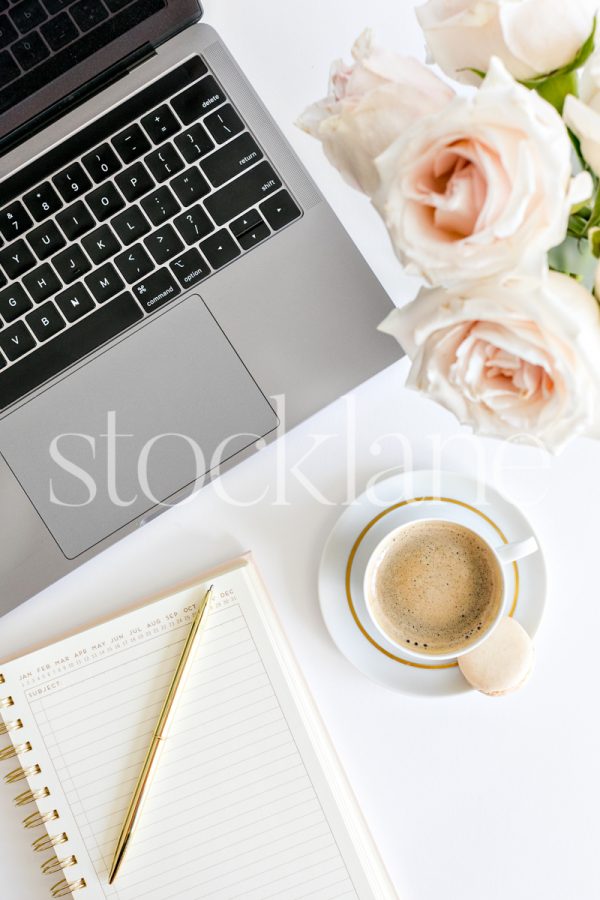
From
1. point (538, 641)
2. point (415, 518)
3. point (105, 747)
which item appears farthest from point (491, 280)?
point (105, 747)

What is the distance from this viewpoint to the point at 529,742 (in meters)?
0.76

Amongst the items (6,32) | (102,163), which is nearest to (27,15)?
(6,32)

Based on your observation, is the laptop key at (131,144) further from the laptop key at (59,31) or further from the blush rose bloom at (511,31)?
the blush rose bloom at (511,31)

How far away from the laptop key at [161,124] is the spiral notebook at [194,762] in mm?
407

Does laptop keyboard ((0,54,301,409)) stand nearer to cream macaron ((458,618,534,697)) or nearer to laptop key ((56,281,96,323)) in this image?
laptop key ((56,281,96,323))

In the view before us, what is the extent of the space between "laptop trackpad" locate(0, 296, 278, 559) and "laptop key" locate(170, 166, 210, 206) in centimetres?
9

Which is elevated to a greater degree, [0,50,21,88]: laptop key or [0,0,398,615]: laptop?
[0,50,21,88]: laptop key

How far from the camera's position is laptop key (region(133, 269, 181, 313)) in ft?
2.36

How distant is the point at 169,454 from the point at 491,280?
41 cm

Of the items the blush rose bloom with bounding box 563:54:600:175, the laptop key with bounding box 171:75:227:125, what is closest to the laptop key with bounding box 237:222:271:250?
the laptop key with bounding box 171:75:227:125

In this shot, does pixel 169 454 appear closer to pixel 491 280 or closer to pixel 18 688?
pixel 18 688

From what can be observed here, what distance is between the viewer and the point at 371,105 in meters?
0.42

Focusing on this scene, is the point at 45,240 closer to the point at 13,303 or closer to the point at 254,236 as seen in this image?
the point at 13,303

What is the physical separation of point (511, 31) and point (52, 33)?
444mm
